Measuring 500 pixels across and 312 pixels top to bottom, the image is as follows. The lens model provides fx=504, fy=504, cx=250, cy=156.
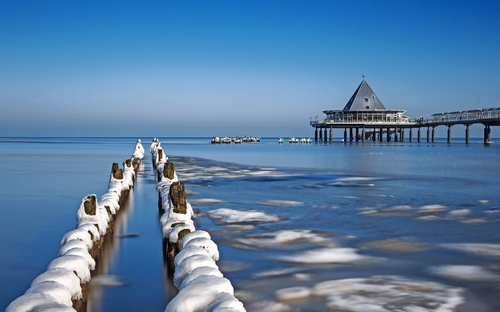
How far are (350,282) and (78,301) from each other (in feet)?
11.2

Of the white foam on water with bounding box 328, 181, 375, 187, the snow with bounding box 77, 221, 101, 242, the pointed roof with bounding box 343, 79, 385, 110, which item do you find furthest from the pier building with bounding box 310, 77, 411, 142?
the snow with bounding box 77, 221, 101, 242

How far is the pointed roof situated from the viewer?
74562 mm

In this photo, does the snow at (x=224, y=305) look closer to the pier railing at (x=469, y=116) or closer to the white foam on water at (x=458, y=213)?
the white foam on water at (x=458, y=213)

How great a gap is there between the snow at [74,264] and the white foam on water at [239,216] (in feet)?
17.6

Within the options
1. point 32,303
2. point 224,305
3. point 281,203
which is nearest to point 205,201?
point 281,203

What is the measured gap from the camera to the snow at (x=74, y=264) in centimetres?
558

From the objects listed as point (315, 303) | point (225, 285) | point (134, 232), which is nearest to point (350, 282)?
point (315, 303)

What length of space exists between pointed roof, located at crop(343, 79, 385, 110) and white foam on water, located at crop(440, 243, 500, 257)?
66.9 metres

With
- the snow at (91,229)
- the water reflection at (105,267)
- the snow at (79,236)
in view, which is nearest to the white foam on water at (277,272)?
the water reflection at (105,267)

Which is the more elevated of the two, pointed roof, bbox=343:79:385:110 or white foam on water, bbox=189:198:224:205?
pointed roof, bbox=343:79:385:110

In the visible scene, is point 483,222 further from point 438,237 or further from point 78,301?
point 78,301

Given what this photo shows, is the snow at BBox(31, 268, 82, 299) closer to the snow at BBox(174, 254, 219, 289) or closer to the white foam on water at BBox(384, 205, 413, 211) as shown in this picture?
the snow at BBox(174, 254, 219, 289)

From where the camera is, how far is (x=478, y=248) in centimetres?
854

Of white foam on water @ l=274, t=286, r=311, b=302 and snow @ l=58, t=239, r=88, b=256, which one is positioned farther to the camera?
snow @ l=58, t=239, r=88, b=256
